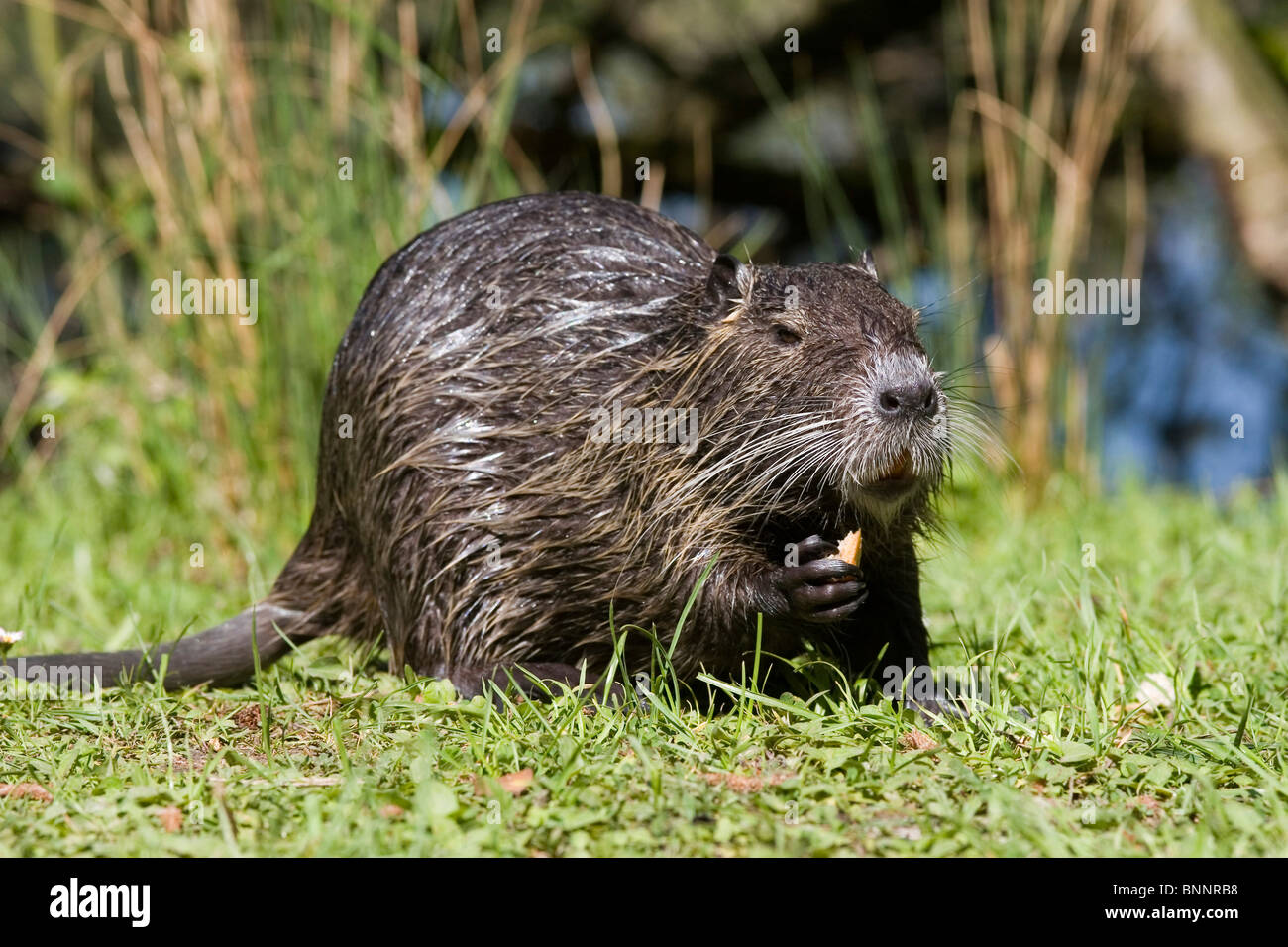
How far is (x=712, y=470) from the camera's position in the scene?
2836mm

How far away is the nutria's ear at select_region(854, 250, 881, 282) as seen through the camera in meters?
3.06

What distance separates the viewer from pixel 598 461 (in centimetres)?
301

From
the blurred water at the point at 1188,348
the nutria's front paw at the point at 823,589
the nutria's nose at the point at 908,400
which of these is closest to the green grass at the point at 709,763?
the nutria's front paw at the point at 823,589

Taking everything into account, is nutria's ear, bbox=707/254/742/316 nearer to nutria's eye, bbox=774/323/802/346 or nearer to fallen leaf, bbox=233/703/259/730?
nutria's eye, bbox=774/323/802/346

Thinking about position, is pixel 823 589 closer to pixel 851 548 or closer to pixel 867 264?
pixel 851 548

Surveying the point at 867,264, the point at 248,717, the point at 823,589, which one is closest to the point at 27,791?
the point at 248,717

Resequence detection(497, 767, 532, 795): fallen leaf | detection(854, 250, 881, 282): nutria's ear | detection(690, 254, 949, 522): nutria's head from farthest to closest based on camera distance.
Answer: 1. detection(854, 250, 881, 282): nutria's ear
2. detection(690, 254, 949, 522): nutria's head
3. detection(497, 767, 532, 795): fallen leaf

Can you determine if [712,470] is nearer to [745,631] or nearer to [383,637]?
[745,631]

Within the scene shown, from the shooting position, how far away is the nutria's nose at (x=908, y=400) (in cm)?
261

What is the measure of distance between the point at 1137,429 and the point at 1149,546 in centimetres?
350

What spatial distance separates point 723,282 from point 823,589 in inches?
27.8

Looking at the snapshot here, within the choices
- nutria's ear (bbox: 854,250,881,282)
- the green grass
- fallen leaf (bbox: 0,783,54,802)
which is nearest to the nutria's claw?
the green grass

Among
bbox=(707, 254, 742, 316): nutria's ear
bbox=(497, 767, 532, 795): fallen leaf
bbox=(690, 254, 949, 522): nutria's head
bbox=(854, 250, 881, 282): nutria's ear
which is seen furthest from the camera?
bbox=(854, 250, 881, 282): nutria's ear

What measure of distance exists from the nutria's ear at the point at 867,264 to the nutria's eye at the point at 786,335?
0.31 metres
